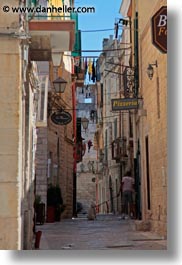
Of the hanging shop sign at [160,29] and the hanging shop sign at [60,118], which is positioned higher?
the hanging shop sign at [160,29]

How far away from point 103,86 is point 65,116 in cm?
1459

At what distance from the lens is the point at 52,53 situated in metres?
8.24

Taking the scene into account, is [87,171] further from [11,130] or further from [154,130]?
[11,130]

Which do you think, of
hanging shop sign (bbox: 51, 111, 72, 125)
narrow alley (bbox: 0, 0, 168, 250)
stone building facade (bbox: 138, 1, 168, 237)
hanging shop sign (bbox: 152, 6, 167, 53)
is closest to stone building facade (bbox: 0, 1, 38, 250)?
narrow alley (bbox: 0, 0, 168, 250)

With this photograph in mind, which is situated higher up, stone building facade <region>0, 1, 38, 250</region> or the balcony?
the balcony

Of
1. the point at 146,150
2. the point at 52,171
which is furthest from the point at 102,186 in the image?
the point at 146,150

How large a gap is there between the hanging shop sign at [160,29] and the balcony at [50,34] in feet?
4.30

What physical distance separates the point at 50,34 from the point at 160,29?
5.61 feet

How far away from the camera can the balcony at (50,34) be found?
7.59 m

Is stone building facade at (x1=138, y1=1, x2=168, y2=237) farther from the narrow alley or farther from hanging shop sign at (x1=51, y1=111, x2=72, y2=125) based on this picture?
hanging shop sign at (x1=51, y1=111, x2=72, y2=125)

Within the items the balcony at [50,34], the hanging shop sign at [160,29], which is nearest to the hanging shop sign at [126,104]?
the hanging shop sign at [160,29]

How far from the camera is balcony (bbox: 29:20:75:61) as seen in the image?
7590 mm

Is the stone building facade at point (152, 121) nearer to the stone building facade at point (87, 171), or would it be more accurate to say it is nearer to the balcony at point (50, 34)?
the balcony at point (50, 34)

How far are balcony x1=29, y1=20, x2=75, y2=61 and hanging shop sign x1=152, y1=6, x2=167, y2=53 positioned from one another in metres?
1.31
